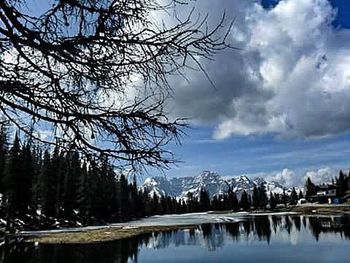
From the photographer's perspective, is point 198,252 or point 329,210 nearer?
point 198,252

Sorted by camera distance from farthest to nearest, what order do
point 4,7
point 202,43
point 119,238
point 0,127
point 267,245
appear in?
point 119,238 < point 267,245 < point 0,127 < point 202,43 < point 4,7

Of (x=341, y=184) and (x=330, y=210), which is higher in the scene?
(x=341, y=184)

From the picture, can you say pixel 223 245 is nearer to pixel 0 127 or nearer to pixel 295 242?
pixel 295 242

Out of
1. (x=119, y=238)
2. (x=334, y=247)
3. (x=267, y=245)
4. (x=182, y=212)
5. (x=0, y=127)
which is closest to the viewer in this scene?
(x=0, y=127)

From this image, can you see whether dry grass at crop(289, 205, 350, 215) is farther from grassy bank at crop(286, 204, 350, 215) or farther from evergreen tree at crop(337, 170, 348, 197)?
→ evergreen tree at crop(337, 170, 348, 197)

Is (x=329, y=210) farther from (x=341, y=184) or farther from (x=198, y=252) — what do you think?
(x=198, y=252)

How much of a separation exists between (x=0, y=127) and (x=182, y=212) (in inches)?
7451

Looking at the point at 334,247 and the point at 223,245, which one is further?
the point at 223,245

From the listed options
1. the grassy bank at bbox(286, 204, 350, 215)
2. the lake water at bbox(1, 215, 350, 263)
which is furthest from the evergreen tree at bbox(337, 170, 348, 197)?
the lake water at bbox(1, 215, 350, 263)

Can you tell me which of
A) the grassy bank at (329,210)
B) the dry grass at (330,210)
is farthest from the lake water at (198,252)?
the grassy bank at (329,210)

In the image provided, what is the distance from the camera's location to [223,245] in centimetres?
3888

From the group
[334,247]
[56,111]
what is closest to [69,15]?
[56,111]

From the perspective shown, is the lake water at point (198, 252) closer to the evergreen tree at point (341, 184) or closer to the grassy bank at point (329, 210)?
the grassy bank at point (329, 210)

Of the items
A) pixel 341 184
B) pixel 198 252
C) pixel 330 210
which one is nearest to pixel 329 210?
pixel 330 210
